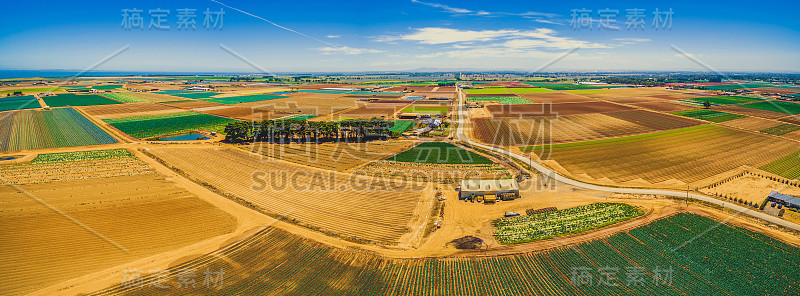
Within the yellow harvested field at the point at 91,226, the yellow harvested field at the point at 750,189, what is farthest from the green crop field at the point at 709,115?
the yellow harvested field at the point at 91,226

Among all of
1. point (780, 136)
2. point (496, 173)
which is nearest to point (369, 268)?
point (496, 173)

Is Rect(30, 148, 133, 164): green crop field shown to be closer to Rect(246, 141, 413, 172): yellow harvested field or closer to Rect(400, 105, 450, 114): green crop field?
Rect(246, 141, 413, 172): yellow harvested field

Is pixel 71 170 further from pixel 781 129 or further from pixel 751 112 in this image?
pixel 751 112

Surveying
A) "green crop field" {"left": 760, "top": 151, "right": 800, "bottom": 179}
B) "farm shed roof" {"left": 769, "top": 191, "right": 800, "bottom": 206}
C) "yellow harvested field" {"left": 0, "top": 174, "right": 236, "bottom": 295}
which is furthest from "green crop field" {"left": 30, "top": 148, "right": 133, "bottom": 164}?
"green crop field" {"left": 760, "top": 151, "right": 800, "bottom": 179}

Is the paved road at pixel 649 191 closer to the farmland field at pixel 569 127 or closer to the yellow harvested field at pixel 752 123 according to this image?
the farmland field at pixel 569 127

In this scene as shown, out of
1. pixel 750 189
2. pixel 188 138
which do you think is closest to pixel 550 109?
pixel 750 189

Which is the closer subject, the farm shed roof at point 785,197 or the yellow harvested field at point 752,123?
the farm shed roof at point 785,197

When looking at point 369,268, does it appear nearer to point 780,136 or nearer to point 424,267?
point 424,267
